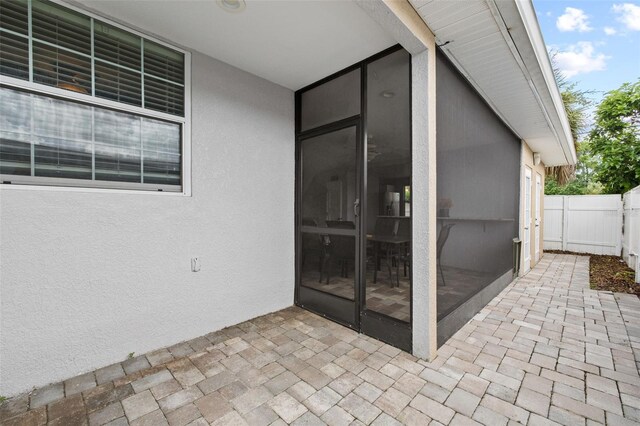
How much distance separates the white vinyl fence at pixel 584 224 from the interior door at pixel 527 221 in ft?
12.2

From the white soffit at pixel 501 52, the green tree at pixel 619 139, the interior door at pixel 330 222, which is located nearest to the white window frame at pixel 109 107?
the interior door at pixel 330 222

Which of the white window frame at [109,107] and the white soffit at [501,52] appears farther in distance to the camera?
the white soffit at [501,52]

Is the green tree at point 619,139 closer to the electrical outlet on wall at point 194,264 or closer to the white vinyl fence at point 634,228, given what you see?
the white vinyl fence at point 634,228

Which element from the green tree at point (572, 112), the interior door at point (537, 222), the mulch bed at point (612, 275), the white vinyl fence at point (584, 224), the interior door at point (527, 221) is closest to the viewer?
the mulch bed at point (612, 275)

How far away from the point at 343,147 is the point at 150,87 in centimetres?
189

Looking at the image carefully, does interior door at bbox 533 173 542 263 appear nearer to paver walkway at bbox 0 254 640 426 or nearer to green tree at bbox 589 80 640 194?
green tree at bbox 589 80 640 194

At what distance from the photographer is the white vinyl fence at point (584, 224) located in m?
7.81

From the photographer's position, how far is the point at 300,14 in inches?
83.4

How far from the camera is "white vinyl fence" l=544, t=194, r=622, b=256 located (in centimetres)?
781

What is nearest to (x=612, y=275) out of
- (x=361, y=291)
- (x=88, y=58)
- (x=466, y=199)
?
→ (x=466, y=199)

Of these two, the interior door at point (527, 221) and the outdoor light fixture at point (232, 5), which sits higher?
the outdoor light fixture at point (232, 5)

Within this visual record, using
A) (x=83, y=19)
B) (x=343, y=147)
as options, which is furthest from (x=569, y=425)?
(x=83, y=19)

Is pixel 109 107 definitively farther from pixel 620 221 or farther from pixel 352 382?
pixel 620 221

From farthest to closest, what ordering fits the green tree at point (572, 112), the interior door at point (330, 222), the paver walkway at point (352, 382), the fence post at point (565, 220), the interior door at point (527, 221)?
the green tree at point (572, 112) < the fence post at point (565, 220) < the interior door at point (527, 221) < the interior door at point (330, 222) < the paver walkway at point (352, 382)
